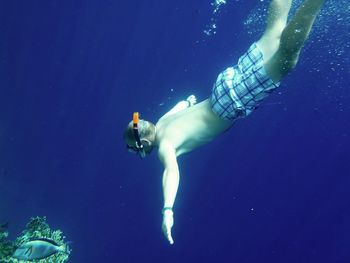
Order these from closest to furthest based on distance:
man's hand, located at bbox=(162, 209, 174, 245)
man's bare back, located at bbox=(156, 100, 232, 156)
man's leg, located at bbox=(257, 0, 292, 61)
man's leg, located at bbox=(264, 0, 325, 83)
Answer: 1. man's hand, located at bbox=(162, 209, 174, 245)
2. man's leg, located at bbox=(264, 0, 325, 83)
3. man's bare back, located at bbox=(156, 100, 232, 156)
4. man's leg, located at bbox=(257, 0, 292, 61)

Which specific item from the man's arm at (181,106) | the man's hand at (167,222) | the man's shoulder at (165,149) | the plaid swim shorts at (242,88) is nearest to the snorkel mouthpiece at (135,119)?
the man's shoulder at (165,149)

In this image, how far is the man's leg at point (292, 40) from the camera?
4.68 meters

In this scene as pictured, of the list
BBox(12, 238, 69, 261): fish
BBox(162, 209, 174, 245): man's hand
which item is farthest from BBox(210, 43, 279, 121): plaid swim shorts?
BBox(12, 238, 69, 261): fish

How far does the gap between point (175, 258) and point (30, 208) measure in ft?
24.3

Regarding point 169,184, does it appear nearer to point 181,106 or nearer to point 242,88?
point 242,88

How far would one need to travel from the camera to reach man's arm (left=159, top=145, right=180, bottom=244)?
3978mm

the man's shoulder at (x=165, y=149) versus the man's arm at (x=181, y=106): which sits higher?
the man's arm at (x=181, y=106)

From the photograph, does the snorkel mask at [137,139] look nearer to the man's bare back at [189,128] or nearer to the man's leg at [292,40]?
the man's bare back at [189,128]

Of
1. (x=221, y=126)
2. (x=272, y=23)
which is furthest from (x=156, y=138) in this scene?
(x=272, y=23)

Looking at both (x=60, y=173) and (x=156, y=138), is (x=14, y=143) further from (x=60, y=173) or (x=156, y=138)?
(x=156, y=138)

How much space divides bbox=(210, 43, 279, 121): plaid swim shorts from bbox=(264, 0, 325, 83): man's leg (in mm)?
129

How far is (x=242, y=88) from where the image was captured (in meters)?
5.48

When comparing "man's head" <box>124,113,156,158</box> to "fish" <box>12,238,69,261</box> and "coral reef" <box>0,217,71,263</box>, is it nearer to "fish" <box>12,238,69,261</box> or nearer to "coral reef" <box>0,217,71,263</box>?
"fish" <box>12,238,69,261</box>

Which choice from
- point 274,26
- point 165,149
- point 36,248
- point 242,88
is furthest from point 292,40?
point 36,248
